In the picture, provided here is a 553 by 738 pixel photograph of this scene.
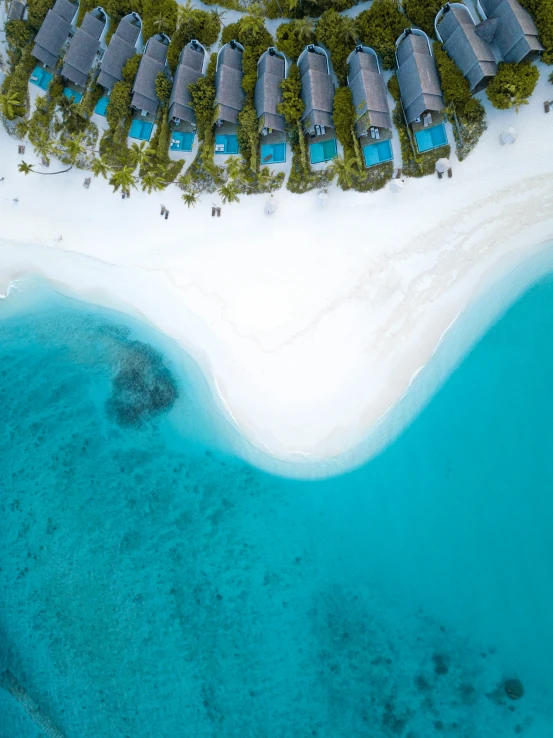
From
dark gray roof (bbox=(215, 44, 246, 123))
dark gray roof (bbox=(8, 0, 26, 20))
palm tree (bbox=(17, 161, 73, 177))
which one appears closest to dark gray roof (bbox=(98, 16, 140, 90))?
palm tree (bbox=(17, 161, 73, 177))

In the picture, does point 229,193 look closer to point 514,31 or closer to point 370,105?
point 370,105

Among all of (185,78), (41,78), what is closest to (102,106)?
(41,78)

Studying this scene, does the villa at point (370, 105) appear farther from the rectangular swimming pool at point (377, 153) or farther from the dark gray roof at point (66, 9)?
the dark gray roof at point (66, 9)

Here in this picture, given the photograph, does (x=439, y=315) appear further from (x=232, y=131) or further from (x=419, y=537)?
(x=232, y=131)

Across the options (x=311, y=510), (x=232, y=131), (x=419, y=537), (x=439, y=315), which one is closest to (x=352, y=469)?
(x=311, y=510)

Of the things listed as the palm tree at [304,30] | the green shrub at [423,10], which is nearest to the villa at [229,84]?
the palm tree at [304,30]

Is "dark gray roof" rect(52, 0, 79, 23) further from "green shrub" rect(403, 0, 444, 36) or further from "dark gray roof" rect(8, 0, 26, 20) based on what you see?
"green shrub" rect(403, 0, 444, 36)
